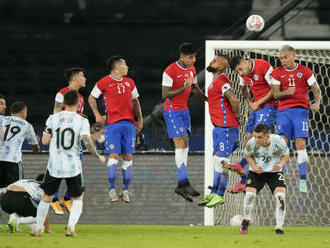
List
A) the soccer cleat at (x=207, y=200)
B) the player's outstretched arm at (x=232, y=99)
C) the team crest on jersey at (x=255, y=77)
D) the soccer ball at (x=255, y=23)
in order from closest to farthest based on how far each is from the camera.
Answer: the player's outstretched arm at (x=232, y=99) < the soccer cleat at (x=207, y=200) < the team crest on jersey at (x=255, y=77) < the soccer ball at (x=255, y=23)

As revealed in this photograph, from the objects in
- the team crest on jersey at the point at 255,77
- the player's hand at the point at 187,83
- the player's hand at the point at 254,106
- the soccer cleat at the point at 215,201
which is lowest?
the soccer cleat at the point at 215,201

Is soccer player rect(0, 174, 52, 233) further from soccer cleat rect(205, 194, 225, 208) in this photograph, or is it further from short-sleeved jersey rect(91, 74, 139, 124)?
soccer cleat rect(205, 194, 225, 208)

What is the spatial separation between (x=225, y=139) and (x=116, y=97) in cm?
140

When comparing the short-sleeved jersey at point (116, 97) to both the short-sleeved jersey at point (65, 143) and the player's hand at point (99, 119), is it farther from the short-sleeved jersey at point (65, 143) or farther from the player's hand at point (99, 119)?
the short-sleeved jersey at point (65, 143)

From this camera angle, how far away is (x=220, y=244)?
763cm

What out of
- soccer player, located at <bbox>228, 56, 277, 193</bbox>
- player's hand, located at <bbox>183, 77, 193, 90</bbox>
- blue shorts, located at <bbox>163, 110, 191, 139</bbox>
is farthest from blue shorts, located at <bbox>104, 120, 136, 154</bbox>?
soccer player, located at <bbox>228, 56, 277, 193</bbox>

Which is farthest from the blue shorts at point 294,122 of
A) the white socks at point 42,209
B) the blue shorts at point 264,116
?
the white socks at point 42,209

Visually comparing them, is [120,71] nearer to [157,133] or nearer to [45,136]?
[45,136]

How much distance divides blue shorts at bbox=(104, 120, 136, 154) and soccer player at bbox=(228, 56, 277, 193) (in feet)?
4.40

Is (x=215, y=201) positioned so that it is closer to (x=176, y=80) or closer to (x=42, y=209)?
(x=176, y=80)

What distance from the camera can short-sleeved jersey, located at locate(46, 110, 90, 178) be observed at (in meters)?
7.82

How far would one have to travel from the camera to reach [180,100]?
9797 millimetres

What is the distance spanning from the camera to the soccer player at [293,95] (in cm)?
960

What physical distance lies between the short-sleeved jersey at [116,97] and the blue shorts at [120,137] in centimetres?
7
